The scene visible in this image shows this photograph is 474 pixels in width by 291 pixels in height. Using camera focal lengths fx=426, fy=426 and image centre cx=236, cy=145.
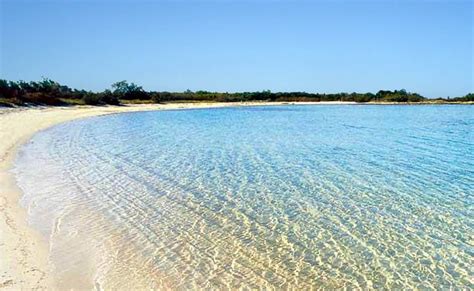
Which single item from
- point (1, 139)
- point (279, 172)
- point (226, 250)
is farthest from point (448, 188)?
point (1, 139)

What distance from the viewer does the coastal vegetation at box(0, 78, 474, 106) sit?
1951 inches

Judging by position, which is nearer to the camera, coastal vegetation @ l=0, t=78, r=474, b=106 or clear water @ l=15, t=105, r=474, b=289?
clear water @ l=15, t=105, r=474, b=289

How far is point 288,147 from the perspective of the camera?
64.4 feet

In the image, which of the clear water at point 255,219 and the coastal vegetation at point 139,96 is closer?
the clear water at point 255,219

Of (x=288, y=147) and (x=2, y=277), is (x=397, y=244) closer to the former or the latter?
(x=2, y=277)

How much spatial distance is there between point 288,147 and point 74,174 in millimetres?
10042

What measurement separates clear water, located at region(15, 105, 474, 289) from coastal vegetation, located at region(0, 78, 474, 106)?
36192 mm

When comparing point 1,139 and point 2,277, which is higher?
point 2,277

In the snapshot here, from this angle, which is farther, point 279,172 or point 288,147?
point 288,147

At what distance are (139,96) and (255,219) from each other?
246 ft

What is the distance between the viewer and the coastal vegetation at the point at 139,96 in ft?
163

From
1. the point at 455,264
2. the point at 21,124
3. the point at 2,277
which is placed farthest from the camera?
the point at 21,124

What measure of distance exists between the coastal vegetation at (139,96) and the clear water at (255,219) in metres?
36.2

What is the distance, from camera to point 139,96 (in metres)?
80.1
